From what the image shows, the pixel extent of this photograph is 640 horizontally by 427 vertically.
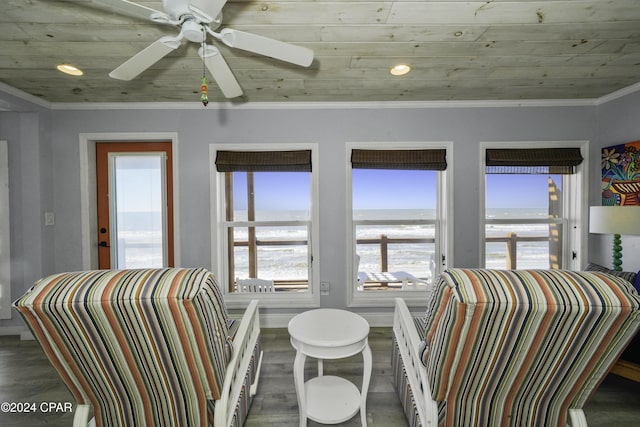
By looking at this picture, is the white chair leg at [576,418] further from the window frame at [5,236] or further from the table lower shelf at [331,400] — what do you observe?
the window frame at [5,236]

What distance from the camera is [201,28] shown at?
125 cm

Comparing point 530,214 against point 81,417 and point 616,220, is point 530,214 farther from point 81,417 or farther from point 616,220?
point 81,417

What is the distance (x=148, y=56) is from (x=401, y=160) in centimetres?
228

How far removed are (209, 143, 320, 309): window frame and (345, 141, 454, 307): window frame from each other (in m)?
0.35

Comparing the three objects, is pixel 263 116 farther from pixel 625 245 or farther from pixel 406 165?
pixel 625 245

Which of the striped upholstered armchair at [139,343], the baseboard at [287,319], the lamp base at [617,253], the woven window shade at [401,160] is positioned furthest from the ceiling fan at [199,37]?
the lamp base at [617,253]

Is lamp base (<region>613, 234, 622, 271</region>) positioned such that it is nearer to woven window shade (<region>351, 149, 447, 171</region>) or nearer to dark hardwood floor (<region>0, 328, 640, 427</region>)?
dark hardwood floor (<region>0, 328, 640, 427</region>)

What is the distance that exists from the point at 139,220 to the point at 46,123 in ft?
4.27

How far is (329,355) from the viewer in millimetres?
1402

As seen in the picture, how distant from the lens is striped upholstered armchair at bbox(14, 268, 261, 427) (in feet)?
3.21

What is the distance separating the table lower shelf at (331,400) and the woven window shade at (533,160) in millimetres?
2573

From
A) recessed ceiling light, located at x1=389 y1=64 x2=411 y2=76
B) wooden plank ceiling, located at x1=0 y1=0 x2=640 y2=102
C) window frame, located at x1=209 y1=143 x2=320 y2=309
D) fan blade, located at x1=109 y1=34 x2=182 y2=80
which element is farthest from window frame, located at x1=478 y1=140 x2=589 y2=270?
fan blade, located at x1=109 y1=34 x2=182 y2=80

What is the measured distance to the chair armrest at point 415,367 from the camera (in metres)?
1.20

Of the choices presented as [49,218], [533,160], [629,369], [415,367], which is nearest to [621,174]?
[533,160]
